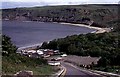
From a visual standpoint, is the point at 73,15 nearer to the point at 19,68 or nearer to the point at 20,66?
the point at 20,66

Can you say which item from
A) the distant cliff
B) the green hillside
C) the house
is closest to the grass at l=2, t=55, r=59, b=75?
the green hillside

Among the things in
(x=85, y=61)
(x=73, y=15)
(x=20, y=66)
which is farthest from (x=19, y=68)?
(x=73, y=15)

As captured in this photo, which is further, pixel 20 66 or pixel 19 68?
pixel 20 66

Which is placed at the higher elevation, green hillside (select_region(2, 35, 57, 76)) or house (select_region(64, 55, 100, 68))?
green hillside (select_region(2, 35, 57, 76))

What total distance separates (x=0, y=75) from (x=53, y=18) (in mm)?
75137

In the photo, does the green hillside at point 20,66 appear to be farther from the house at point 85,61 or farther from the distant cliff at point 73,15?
the distant cliff at point 73,15

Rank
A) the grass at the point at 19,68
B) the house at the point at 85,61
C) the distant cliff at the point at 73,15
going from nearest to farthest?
the grass at the point at 19,68
the house at the point at 85,61
the distant cliff at the point at 73,15

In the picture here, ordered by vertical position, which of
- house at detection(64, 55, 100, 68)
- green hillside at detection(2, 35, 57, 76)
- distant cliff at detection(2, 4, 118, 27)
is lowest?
distant cliff at detection(2, 4, 118, 27)

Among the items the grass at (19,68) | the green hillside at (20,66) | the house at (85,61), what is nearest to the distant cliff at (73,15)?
the house at (85,61)

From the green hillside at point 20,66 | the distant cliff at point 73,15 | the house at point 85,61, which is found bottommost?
the distant cliff at point 73,15

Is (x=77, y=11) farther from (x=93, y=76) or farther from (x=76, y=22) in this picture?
(x=93, y=76)

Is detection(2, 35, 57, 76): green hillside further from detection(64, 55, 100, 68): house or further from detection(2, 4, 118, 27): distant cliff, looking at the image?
detection(2, 4, 118, 27): distant cliff

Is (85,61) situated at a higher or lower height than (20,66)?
lower

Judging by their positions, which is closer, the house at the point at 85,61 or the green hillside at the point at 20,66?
the green hillside at the point at 20,66
